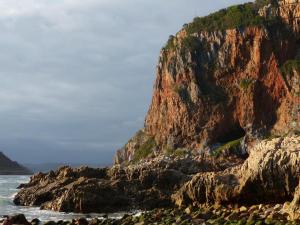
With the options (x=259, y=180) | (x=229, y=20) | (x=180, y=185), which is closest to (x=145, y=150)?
(x=229, y=20)

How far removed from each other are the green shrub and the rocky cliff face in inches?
115

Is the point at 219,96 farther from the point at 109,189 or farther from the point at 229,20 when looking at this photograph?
the point at 109,189

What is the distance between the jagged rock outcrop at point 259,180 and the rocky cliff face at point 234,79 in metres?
61.8

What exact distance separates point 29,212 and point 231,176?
72.1 ft

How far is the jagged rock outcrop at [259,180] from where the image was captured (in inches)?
1852

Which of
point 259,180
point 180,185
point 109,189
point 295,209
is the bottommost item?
point 295,209

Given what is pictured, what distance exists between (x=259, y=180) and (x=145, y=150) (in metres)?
93.4

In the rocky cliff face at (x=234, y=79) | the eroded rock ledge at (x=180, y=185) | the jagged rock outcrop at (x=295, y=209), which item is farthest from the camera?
the rocky cliff face at (x=234, y=79)

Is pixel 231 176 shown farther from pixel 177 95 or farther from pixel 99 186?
pixel 177 95

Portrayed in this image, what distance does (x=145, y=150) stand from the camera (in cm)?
14100

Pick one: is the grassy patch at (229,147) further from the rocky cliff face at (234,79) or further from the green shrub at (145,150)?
the green shrub at (145,150)

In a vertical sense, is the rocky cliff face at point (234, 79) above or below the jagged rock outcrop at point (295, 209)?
above

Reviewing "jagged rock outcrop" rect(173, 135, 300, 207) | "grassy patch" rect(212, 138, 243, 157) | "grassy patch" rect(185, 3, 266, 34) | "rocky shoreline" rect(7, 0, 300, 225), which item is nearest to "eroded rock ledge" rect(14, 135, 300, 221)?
"jagged rock outcrop" rect(173, 135, 300, 207)

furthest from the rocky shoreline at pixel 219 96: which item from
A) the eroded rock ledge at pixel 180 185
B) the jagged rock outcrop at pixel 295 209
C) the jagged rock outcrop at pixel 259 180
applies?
the jagged rock outcrop at pixel 295 209
